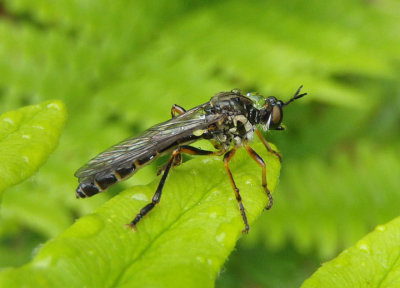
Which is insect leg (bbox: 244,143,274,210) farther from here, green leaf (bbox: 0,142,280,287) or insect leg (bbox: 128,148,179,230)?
insect leg (bbox: 128,148,179,230)

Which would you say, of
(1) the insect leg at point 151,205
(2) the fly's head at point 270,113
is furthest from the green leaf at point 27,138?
(2) the fly's head at point 270,113

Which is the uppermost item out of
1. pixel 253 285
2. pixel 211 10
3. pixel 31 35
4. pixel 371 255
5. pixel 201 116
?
pixel 31 35

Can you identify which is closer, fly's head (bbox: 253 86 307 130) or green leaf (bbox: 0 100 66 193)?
green leaf (bbox: 0 100 66 193)

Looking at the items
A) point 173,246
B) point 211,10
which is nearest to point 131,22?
point 211,10

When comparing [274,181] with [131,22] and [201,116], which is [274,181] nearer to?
[201,116]

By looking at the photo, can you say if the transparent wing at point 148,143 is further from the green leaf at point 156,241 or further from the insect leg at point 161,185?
the green leaf at point 156,241

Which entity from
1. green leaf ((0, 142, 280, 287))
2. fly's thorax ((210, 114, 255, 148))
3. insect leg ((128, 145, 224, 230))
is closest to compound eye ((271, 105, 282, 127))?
fly's thorax ((210, 114, 255, 148))
